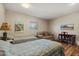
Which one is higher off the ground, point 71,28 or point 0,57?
point 71,28

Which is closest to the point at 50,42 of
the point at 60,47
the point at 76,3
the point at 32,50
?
the point at 60,47

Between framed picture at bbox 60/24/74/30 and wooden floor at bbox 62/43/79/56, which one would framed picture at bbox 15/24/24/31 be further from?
wooden floor at bbox 62/43/79/56

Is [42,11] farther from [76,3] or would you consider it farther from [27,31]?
[76,3]

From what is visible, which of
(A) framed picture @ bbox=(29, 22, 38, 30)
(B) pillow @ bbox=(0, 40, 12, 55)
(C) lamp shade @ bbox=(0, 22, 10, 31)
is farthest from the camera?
(A) framed picture @ bbox=(29, 22, 38, 30)

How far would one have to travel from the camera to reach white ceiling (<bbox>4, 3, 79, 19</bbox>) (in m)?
1.54

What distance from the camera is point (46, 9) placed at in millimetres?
1595

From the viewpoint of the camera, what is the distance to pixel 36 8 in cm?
159

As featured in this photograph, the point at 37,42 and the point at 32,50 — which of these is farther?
the point at 37,42

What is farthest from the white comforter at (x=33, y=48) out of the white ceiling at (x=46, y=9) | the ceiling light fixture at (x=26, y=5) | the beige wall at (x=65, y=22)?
the ceiling light fixture at (x=26, y=5)

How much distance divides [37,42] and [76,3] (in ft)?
3.00

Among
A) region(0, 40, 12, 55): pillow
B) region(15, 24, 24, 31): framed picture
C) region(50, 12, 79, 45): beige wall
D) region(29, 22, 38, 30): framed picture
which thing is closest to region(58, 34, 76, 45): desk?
region(50, 12, 79, 45): beige wall

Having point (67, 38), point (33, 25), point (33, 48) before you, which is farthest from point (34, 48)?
point (67, 38)

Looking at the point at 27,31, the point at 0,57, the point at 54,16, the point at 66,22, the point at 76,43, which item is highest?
the point at 54,16

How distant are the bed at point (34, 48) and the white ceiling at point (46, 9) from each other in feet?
1.53
